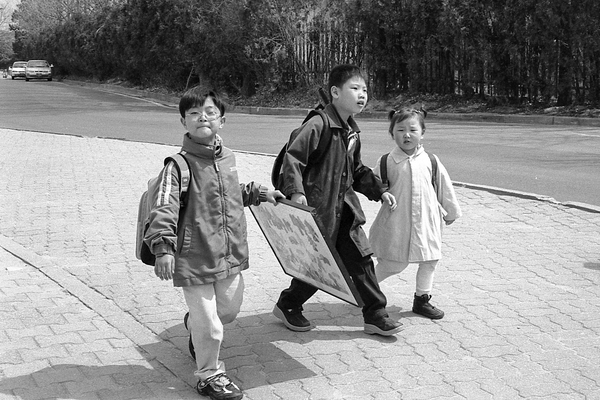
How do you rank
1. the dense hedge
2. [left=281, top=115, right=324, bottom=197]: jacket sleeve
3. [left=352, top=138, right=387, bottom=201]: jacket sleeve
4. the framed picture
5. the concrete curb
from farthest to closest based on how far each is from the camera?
the dense hedge < the concrete curb < [left=352, top=138, right=387, bottom=201]: jacket sleeve < [left=281, top=115, right=324, bottom=197]: jacket sleeve < the framed picture

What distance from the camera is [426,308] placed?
513cm

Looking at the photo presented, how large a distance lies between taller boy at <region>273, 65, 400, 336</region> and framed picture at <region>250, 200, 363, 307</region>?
0.17m

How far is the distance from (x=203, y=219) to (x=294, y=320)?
3.90 ft

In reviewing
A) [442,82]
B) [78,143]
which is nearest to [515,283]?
[78,143]

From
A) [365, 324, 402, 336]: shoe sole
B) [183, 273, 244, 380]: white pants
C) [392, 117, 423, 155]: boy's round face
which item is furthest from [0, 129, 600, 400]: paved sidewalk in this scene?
[392, 117, 423, 155]: boy's round face

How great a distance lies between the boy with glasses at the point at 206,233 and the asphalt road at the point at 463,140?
588 cm

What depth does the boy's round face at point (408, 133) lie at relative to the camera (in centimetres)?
504

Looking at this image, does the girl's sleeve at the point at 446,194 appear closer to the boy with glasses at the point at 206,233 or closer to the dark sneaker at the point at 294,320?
the dark sneaker at the point at 294,320

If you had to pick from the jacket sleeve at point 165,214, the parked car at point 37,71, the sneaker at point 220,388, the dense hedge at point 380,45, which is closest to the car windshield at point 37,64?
the parked car at point 37,71

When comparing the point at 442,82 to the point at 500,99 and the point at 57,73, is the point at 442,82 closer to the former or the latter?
the point at 500,99

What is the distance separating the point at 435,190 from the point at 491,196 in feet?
13.4

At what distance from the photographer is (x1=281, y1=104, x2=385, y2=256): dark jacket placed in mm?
4539

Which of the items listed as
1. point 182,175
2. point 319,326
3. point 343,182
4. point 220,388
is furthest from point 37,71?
point 220,388

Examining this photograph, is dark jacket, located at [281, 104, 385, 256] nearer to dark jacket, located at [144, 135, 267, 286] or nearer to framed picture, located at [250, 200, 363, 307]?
framed picture, located at [250, 200, 363, 307]
